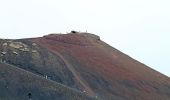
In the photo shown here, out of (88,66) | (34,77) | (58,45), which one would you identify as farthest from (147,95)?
(34,77)

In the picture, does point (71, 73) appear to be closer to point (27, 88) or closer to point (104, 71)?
point (104, 71)

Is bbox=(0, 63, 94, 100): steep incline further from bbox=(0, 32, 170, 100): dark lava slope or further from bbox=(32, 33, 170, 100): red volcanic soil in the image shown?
bbox=(32, 33, 170, 100): red volcanic soil

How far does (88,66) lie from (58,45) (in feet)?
21.8

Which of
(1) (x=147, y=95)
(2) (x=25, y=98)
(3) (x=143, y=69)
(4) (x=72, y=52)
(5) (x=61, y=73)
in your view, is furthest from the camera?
(3) (x=143, y=69)

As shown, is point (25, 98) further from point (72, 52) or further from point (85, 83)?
point (72, 52)

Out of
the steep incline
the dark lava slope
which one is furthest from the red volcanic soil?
the steep incline

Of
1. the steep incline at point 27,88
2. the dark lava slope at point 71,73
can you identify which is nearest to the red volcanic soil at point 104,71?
the dark lava slope at point 71,73

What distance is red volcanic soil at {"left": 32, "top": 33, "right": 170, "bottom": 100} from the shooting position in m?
72.8

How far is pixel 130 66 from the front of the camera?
85.0m

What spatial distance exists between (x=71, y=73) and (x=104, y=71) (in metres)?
6.90

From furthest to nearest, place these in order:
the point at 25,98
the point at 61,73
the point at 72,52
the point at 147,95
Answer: the point at 72,52 < the point at 147,95 < the point at 61,73 < the point at 25,98

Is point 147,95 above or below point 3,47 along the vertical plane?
below

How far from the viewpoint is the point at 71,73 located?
235 ft

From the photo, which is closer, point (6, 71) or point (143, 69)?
point (6, 71)
